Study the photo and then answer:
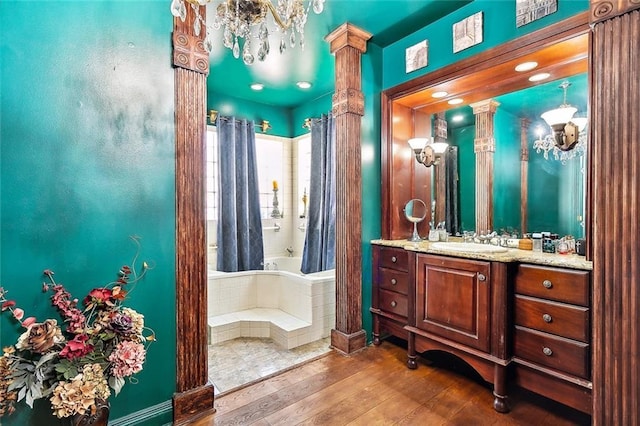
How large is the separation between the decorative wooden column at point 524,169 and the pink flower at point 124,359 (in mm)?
2513

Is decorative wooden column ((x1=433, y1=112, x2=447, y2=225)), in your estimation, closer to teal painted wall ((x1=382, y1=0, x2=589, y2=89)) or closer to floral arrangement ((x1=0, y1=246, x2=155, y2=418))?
teal painted wall ((x1=382, y1=0, x2=589, y2=89))

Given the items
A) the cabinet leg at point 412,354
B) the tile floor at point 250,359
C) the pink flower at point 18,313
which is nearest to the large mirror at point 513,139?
the cabinet leg at point 412,354

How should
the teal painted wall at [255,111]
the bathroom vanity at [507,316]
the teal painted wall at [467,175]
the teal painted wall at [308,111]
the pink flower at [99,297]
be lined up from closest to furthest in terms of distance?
the pink flower at [99,297] < the bathroom vanity at [507,316] < the teal painted wall at [467,175] < the teal painted wall at [255,111] < the teal painted wall at [308,111]

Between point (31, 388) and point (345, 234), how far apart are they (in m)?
1.97

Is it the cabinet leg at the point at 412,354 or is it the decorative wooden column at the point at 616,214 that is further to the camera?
the cabinet leg at the point at 412,354

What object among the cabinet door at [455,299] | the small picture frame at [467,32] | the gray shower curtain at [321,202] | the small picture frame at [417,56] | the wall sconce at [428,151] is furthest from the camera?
the gray shower curtain at [321,202]

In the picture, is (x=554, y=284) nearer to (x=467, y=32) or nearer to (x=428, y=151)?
(x=428, y=151)

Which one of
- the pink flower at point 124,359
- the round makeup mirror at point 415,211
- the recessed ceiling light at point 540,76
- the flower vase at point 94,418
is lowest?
the flower vase at point 94,418

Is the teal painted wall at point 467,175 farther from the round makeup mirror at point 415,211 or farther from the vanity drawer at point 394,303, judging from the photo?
the vanity drawer at point 394,303

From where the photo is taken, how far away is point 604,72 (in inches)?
55.4

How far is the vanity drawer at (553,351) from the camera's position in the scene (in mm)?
1629

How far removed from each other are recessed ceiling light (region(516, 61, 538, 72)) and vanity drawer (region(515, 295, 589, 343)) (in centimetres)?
148

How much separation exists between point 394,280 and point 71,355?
81.9 inches

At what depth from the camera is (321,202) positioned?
153 inches
